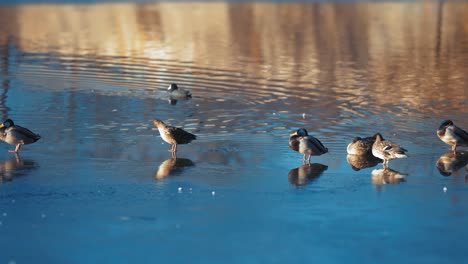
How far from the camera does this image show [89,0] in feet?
228

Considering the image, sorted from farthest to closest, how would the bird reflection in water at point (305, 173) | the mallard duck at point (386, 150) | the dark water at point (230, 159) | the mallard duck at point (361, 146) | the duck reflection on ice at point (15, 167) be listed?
the mallard duck at point (361, 146), the mallard duck at point (386, 150), the duck reflection on ice at point (15, 167), the bird reflection in water at point (305, 173), the dark water at point (230, 159)

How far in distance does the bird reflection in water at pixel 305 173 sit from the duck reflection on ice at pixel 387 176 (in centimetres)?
79

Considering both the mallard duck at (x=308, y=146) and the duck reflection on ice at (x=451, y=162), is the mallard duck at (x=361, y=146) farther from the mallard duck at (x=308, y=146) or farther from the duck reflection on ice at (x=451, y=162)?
the duck reflection on ice at (x=451, y=162)

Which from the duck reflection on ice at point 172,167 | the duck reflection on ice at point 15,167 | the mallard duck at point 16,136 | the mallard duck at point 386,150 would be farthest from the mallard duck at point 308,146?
the mallard duck at point 16,136

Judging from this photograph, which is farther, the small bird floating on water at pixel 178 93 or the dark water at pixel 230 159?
the small bird floating on water at pixel 178 93

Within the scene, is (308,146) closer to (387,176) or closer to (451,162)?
(387,176)

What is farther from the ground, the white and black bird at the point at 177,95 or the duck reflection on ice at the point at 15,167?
the white and black bird at the point at 177,95

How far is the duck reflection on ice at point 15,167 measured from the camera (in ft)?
39.6

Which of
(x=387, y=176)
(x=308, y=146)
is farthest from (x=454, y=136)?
(x=308, y=146)

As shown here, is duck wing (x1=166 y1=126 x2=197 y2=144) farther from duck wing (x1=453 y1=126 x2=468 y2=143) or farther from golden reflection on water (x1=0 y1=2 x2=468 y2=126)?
golden reflection on water (x1=0 y1=2 x2=468 y2=126)

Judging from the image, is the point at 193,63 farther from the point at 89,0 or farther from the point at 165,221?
the point at 89,0

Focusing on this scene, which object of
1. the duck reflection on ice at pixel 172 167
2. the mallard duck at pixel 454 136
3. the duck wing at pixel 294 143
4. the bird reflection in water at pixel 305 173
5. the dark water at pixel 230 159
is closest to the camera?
the dark water at pixel 230 159

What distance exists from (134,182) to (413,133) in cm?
604

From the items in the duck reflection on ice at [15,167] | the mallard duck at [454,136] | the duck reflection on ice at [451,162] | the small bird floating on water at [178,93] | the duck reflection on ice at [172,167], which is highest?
the mallard duck at [454,136]
